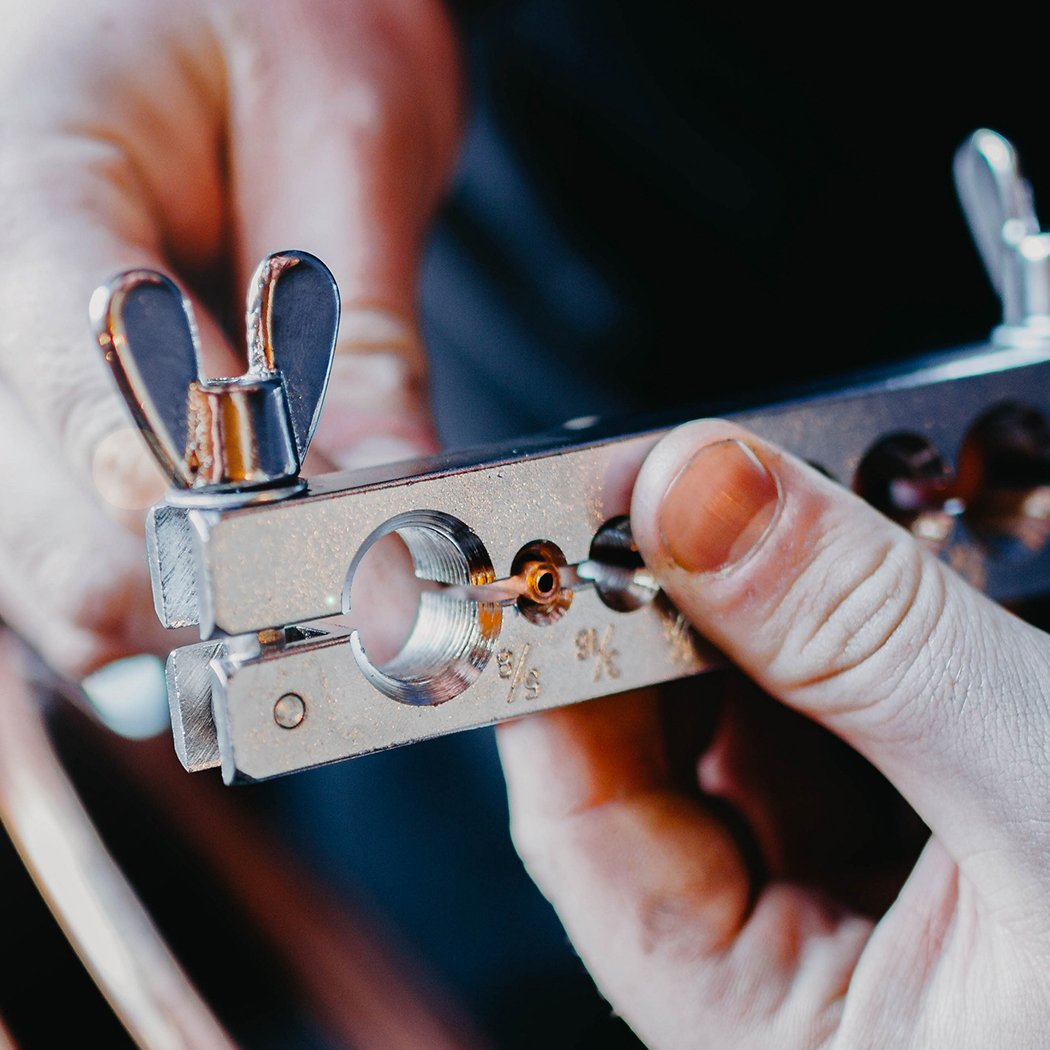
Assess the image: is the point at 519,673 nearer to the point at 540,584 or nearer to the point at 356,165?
the point at 540,584

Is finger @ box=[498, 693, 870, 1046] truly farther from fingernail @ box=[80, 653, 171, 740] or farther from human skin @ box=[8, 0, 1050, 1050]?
fingernail @ box=[80, 653, 171, 740]

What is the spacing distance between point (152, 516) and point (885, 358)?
430mm

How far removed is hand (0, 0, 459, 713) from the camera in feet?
1.31

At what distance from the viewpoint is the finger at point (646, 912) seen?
0.48 meters

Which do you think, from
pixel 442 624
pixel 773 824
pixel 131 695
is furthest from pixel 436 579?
pixel 773 824

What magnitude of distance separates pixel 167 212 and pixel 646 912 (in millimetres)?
337

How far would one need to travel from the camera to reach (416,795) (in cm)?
47

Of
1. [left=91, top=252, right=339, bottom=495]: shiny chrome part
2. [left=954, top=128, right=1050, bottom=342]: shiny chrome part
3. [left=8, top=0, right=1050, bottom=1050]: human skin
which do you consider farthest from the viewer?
[left=954, top=128, right=1050, bottom=342]: shiny chrome part

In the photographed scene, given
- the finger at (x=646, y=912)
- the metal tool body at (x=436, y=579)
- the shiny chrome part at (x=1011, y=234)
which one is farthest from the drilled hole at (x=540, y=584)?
the shiny chrome part at (x=1011, y=234)

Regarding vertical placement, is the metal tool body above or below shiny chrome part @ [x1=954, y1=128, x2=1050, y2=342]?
below

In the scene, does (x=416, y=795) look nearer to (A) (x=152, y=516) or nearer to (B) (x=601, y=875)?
(B) (x=601, y=875)

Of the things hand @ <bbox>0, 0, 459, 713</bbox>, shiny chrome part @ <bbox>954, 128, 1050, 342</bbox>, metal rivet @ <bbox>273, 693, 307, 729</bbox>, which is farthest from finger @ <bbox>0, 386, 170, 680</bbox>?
shiny chrome part @ <bbox>954, 128, 1050, 342</bbox>

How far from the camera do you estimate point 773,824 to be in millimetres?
578

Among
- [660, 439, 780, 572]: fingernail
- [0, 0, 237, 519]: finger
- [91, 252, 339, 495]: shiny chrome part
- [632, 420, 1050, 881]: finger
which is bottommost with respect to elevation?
[632, 420, 1050, 881]: finger
